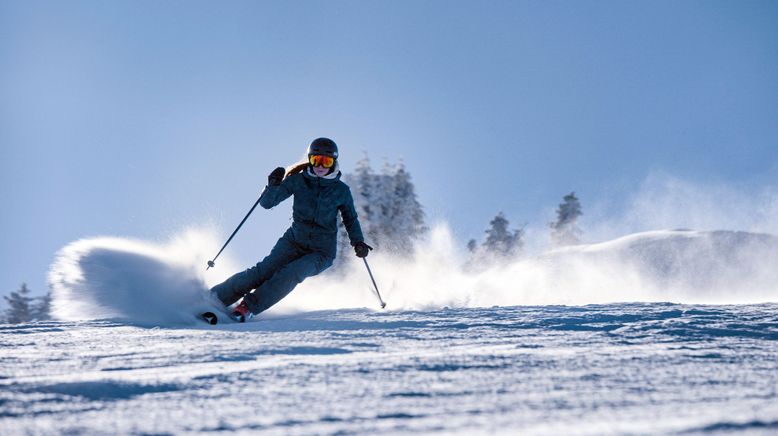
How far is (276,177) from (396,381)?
5.22 m

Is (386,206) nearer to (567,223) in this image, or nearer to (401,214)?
(401,214)

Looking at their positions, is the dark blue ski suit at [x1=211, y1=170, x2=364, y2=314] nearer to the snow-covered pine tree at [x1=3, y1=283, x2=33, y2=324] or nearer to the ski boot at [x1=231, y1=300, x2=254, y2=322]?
the ski boot at [x1=231, y1=300, x2=254, y2=322]

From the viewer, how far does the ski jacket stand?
7.26m

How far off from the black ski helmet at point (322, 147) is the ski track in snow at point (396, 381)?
128 inches

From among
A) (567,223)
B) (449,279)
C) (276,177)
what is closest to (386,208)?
(567,223)

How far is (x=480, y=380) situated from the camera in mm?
Result: 2502

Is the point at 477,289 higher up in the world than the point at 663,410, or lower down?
higher up

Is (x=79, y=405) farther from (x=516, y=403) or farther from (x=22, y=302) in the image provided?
(x=22, y=302)

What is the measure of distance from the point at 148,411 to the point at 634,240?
62.6ft

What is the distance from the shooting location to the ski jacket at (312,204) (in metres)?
7.26

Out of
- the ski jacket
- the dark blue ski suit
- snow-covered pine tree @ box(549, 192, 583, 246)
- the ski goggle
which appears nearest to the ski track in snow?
the dark blue ski suit

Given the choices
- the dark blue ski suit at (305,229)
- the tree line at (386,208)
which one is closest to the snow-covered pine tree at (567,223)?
the tree line at (386,208)

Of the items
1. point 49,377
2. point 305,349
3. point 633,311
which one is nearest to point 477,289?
point 633,311

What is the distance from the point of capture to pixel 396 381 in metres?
2.46
